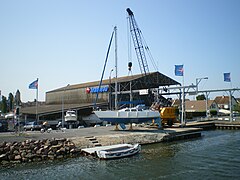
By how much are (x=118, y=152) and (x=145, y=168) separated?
4621mm

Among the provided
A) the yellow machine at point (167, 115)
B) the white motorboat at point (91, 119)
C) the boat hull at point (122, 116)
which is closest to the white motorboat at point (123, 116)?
the boat hull at point (122, 116)

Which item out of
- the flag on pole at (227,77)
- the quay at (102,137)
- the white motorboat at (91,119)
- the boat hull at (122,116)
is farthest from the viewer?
the white motorboat at (91,119)

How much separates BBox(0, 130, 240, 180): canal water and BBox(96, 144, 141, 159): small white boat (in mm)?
591

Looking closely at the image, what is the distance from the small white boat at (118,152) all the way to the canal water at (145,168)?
591 mm

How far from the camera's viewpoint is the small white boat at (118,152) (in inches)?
970

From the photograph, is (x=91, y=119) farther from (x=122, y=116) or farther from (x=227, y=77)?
(x=227, y=77)

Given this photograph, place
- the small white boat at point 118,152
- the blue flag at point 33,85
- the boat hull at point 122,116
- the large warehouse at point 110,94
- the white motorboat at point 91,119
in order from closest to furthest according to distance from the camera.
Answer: the small white boat at point 118,152 → the boat hull at point 122,116 → the blue flag at point 33,85 → the large warehouse at point 110,94 → the white motorboat at point 91,119

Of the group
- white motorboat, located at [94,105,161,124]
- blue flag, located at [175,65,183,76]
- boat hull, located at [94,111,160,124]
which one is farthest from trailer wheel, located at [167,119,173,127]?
blue flag, located at [175,65,183,76]

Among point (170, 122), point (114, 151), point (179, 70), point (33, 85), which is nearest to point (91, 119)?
point (170, 122)

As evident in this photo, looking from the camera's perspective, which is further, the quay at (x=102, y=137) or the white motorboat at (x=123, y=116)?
the white motorboat at (x=123, y=116)

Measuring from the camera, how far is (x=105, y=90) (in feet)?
225

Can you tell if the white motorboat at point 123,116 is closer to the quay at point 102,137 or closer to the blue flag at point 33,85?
the quay at point 102,137

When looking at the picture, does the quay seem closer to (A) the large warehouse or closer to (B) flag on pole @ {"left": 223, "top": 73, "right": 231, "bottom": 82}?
(B) flag on pole @ {"left": 223, "top": 73, "right": 231, "bottom": 82}

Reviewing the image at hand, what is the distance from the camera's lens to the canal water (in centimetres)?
1928
